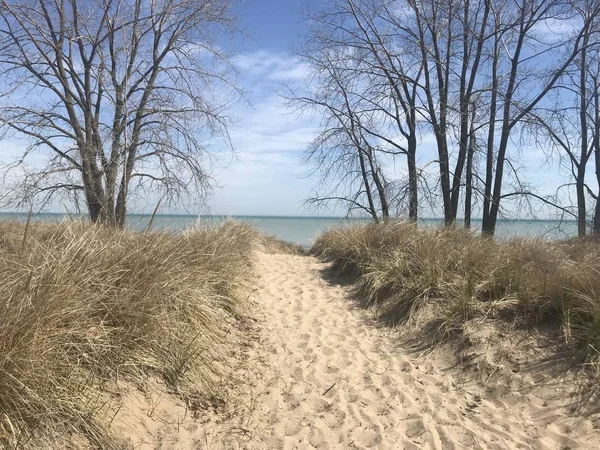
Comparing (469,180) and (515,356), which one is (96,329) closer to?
(515,356)

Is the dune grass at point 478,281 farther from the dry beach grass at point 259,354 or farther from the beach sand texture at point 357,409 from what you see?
the beach sand texture at point 357,409

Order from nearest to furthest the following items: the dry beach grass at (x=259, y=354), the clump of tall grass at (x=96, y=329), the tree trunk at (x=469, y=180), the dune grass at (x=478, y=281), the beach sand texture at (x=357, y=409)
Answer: the clump of tall grass at (x=96, y=329) → the dry beach grass at (x=259, y=354) → the beach sand texture at (x=357, y=409) → the dune grass at (x=478, y=281) → the tree trunk at (x=469, y=180)

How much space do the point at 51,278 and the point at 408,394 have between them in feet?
11.6

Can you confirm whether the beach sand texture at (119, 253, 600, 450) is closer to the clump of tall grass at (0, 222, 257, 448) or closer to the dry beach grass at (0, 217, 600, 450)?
the dry beach grass at (0, 217, 600, 450)

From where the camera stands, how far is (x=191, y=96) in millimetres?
13547

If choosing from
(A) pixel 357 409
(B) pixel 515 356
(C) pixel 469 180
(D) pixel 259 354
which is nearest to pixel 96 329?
(D) pixel 259 354

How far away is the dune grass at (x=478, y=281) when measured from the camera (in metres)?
5.38

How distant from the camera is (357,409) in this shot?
4.59m

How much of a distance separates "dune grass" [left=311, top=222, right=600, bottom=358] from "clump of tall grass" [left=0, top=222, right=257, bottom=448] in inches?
102

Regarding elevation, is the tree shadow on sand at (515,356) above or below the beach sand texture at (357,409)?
above

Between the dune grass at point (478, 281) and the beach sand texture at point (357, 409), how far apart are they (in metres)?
0.79

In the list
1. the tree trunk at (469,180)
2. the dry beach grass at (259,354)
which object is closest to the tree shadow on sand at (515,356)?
the dry beach grass at (259,354)

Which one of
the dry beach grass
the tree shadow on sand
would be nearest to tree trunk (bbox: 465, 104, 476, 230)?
the dry beach grass

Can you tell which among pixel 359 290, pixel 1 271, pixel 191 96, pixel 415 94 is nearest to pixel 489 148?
pixel 415 94
